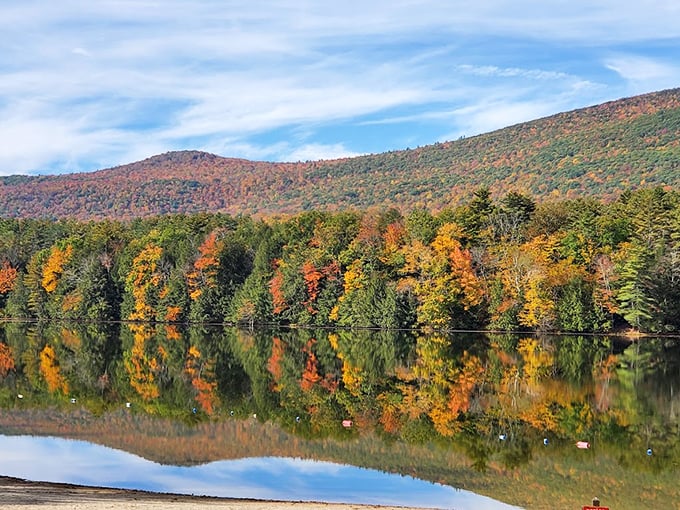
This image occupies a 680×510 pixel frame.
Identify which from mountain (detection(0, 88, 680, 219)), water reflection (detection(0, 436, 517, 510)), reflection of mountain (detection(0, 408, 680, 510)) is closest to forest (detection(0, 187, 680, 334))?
mountain (detection(0, 88, 680, 219))

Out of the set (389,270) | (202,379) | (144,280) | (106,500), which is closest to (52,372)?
(202,379)

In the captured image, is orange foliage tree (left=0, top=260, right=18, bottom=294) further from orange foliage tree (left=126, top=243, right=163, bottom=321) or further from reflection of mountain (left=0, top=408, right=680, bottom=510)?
reflection of mountain (left=0, top=408, right=680, bottom=510)

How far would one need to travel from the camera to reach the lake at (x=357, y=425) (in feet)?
68.4

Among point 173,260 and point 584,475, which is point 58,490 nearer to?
point 584,475

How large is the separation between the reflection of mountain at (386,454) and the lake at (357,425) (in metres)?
0.08

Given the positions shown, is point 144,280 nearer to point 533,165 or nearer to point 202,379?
point 202,379

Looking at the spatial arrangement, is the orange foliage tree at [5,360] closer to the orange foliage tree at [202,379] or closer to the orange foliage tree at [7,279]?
the orange foliage tree at [202,379]

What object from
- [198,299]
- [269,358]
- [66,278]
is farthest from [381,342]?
[66,278]

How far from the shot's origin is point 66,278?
98.8 metres

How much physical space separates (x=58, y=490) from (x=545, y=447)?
13895mm

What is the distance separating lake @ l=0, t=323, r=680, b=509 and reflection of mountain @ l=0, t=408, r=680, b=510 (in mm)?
75

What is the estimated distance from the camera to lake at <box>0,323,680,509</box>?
68.4 ft

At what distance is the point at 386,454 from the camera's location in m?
24.2

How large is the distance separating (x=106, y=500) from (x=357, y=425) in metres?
12.4
